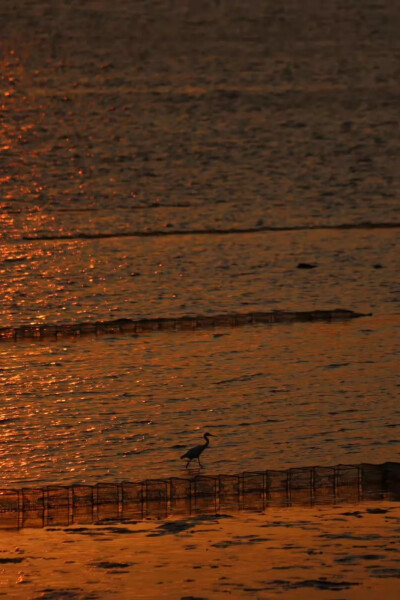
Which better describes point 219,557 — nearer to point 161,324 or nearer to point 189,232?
point 161,324

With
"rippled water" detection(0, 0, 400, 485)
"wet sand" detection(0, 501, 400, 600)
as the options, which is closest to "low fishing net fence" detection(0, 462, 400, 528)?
"wet sand" detection(0, 501, 400, 600)

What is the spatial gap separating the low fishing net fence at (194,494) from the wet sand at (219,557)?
0.18 meters

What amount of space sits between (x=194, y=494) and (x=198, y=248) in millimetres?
9716

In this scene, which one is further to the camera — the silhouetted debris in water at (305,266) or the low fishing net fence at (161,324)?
the silhouetted debris in water at (305,266)

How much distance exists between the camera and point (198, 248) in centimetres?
2103

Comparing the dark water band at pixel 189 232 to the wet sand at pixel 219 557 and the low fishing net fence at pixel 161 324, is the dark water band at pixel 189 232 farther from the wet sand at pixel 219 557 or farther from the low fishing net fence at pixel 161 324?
the wet sand at pixel 219 557

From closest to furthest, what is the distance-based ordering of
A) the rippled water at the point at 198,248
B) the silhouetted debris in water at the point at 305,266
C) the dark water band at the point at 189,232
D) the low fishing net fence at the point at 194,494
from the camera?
the low fishing net fence at the point at 194,494, the rippled water at the point at 198,248, the silhouetted debris in water at the point at 305,266, the dark water band at the point at 189,232

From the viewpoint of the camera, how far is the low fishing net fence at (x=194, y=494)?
10984 mm

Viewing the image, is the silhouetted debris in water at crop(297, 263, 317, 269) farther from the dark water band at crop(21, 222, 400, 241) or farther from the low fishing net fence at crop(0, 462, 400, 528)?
the low fishing net fence at crop(0, 462, 400, 528)

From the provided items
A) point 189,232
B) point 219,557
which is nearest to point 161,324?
point 189,232

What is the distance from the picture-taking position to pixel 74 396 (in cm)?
1427

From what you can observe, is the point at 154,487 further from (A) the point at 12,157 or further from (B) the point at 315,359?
(A) the point at 12,157

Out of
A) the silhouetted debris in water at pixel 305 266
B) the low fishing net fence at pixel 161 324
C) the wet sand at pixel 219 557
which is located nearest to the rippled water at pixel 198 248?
the silhouetted debris in water at pixel 305 266

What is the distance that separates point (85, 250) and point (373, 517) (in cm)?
1079
